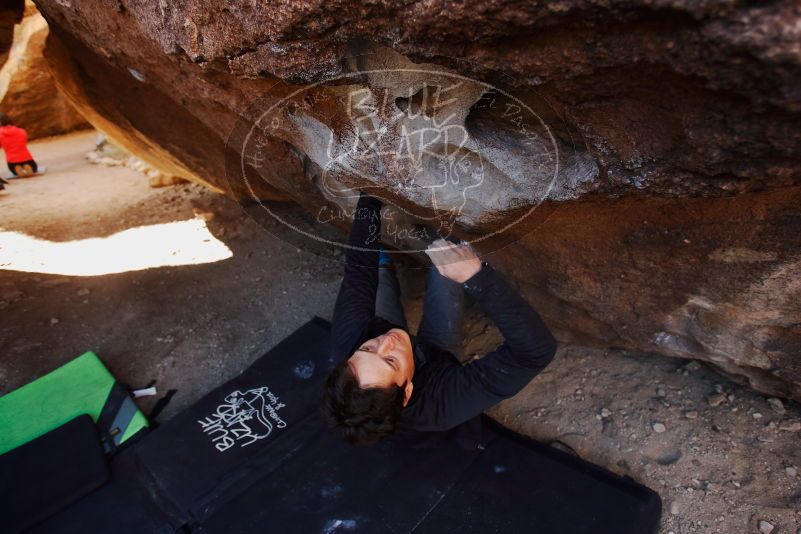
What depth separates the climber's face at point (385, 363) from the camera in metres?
1.53

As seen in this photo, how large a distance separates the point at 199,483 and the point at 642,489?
5.47 ft

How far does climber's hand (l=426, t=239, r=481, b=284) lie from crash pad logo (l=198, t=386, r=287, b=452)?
3.51 ft

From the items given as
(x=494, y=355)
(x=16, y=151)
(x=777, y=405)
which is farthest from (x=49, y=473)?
(x=16, y=151)

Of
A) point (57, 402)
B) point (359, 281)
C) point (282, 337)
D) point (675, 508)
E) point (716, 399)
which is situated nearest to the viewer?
point (675, 508)

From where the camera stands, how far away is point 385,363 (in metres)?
1.55

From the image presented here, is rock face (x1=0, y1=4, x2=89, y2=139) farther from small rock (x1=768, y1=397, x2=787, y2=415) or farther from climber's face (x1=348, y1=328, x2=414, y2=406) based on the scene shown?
small rock (x1=768, y1=397, x2=787, y2=415)

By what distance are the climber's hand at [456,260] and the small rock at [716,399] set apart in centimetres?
123

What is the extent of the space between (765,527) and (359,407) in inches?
56.0

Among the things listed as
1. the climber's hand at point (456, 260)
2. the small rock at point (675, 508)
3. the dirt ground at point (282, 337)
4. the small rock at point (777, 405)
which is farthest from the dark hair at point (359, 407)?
the small rock at point (777, 405)

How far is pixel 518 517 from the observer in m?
A: 1.74

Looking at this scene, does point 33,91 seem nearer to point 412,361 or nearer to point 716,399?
point 412,361

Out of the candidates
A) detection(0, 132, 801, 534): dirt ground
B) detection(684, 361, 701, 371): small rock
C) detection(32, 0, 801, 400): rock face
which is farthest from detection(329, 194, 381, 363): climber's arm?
detection(684, 361, 701, 371): small rock

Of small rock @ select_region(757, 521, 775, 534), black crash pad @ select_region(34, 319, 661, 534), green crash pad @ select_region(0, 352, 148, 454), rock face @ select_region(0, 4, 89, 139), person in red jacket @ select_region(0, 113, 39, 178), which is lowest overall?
small rock @ select_region(757, 521, 775, 534)

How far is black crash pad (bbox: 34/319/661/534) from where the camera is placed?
1747mm
